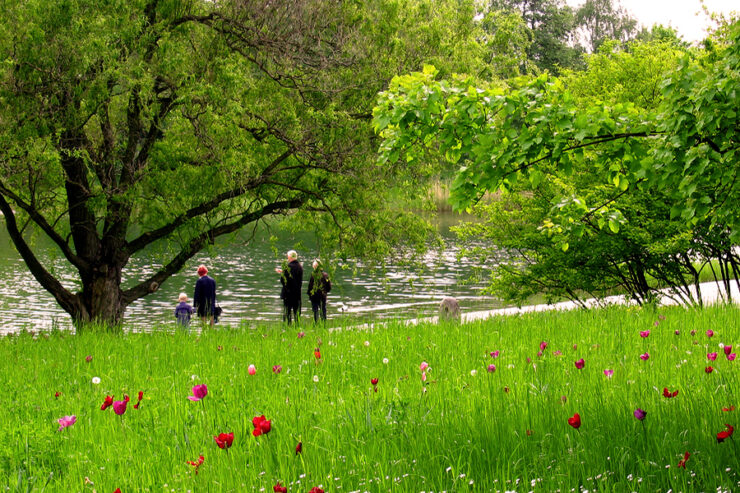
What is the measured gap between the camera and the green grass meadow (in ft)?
12.8

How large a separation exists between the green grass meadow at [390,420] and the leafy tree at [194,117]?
5.23 m

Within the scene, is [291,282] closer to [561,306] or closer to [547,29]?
[561,306]

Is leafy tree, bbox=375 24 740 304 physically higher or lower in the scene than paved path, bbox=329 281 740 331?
higher

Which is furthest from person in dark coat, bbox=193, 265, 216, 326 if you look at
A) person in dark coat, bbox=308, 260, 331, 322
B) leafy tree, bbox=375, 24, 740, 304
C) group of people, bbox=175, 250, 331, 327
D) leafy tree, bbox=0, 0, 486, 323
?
leafy tree, bbox=375, 24, 740, 304

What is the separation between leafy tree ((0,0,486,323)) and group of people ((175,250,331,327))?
32.7 inches

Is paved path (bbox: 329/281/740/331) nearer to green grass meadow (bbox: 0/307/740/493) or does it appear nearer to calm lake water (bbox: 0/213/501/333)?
calm lake water (bbox: 0/213/501/333)

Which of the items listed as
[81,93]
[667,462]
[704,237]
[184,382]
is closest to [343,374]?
[184,382]

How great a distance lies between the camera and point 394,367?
7461mm

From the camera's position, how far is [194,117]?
42.8 feet

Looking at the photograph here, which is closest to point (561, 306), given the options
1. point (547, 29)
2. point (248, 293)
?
point (248, 293)

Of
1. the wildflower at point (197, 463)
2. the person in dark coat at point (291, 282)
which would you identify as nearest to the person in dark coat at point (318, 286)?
the person in dark coat at point (291, 282)

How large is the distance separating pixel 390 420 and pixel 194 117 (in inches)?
377

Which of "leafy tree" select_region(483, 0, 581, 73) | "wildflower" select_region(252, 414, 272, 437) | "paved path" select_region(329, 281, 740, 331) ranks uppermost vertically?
"leafy tree" select_region(483, 0, 581, 73)

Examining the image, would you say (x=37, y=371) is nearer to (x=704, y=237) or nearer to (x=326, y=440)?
(x=326, y=440)
